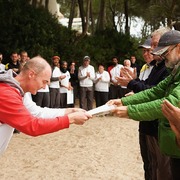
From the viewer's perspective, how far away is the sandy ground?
6266 mm

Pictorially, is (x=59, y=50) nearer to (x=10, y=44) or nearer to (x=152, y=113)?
(x=10, y=44)

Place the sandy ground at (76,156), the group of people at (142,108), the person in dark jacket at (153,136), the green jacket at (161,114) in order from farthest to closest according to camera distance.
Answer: the sandy ground at (76,156)
the person in dark jacket at (153,136)
the green jacket at (161,114)
the group of people at (142,108)

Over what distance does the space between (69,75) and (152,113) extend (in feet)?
30.2

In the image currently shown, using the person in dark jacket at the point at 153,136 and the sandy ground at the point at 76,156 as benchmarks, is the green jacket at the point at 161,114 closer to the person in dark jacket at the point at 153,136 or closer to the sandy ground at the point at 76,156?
the person in dark jacket at the point at 153,136

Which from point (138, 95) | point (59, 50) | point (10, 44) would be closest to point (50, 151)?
point (138, 95)

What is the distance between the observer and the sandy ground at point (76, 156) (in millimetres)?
6266

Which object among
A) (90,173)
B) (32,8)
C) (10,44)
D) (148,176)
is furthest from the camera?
(32,8)

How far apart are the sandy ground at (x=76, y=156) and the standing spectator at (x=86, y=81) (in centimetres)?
259

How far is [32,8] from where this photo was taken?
14930 mm

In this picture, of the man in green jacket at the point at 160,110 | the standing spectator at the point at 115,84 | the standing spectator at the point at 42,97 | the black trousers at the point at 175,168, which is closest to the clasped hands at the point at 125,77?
the man in green jacket at the point at 160,110

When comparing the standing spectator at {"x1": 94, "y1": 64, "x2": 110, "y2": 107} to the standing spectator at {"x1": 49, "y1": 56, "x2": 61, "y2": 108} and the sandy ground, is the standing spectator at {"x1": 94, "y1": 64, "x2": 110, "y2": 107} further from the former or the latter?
the sandy ground

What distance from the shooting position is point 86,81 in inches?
502

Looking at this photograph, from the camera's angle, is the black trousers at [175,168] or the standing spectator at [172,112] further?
the black trousers at [175,168]

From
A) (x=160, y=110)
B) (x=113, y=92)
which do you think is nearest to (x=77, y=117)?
(x=160, y=110)
